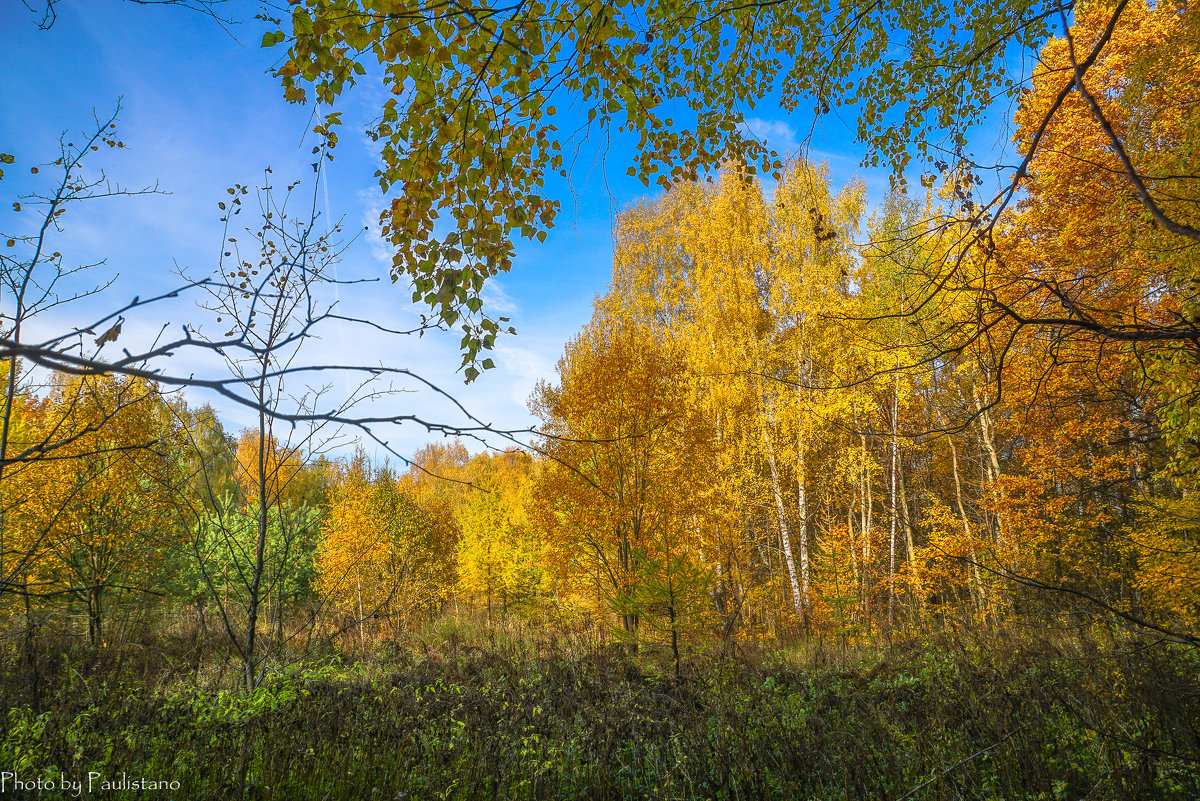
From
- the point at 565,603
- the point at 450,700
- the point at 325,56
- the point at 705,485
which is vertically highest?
the point at 325,56

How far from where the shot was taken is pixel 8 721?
3.77 m

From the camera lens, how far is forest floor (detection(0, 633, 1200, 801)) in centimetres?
262

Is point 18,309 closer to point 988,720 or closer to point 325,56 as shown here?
point 325,56

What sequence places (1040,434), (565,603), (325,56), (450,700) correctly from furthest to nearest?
(565,603) → (1040,434) → (450,700) → (325,56)

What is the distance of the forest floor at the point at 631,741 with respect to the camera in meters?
2.62

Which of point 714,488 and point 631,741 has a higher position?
point 714,488

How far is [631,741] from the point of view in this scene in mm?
3500

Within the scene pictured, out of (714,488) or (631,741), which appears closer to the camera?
(631,741)

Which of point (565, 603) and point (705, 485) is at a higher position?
point (705, 485)

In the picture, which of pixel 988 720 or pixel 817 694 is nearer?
pixel 988 720

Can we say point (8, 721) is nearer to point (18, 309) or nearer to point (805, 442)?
point (18, 309)

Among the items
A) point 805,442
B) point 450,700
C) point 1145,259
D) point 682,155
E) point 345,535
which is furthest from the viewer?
point 345,535

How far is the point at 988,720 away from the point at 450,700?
13.5 ft

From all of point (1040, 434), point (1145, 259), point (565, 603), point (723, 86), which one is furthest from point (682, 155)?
point (565, 603)
